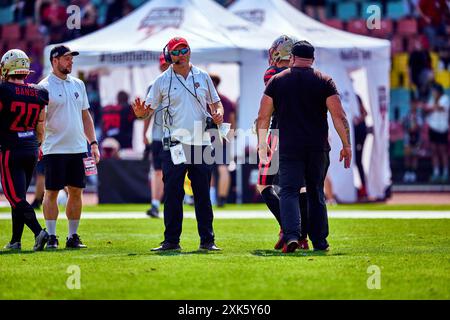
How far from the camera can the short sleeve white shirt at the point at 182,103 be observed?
1217 cm

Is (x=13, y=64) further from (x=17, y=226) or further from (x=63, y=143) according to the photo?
(x=17, y=226)

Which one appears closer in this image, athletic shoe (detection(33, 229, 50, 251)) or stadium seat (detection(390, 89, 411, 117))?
athletic shoe (detection(33, 229, 50, 251))

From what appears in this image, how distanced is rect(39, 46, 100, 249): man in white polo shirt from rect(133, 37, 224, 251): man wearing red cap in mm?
1039

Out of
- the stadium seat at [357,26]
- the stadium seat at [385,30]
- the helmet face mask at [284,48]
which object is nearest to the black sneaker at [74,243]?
the helmet face mask at [284,48]

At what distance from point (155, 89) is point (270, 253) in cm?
211

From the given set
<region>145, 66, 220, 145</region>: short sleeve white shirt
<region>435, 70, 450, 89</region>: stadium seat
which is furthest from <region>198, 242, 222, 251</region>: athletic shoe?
<region>435, 70, 450, 89</region>: stadium seat

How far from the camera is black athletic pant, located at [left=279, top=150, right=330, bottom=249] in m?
11.7

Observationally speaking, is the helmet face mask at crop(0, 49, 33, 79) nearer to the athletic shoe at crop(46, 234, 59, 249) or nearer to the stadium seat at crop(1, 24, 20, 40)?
the athletic shoe at crop(46, 234, 59, 249)

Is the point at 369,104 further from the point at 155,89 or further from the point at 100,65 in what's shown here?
the point at 155,89

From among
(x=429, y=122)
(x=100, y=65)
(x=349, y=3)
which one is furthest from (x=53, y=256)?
(x=349, y=3)

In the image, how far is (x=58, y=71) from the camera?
41.7ft

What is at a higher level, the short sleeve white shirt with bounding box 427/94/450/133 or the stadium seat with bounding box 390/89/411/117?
the stadium seat with bounding box 390/89/411/117

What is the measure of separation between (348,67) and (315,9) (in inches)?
353

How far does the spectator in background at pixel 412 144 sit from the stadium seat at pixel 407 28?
2406mm
